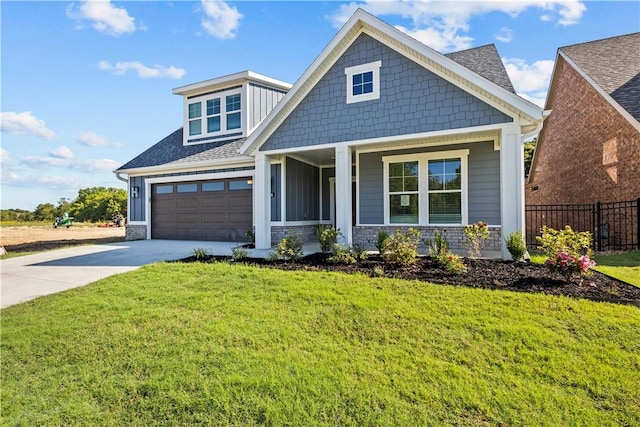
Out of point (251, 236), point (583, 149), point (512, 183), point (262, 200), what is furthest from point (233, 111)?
point (583, 149)

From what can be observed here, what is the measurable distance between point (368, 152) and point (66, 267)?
8.86m

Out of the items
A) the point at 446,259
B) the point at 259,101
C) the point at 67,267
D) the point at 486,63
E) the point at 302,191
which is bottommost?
the point at 67,267

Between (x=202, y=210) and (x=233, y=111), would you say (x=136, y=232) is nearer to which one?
→ (x=202, y=210)

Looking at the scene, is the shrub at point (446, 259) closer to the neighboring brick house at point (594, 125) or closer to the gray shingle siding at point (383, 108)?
the gray shingle siding at point (383, 108)

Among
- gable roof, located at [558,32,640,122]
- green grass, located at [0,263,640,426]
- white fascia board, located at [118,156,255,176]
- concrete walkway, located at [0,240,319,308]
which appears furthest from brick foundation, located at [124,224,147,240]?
gable roof, located at [558,32,640,122]

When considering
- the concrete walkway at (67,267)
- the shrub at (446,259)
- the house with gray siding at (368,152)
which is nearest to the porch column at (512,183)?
the house with gray siding at (368,152)

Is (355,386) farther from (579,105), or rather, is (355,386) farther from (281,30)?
(579,105)

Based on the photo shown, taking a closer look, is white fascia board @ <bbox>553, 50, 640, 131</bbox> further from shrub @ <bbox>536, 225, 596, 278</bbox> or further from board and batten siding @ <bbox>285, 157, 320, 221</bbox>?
board and batten siding @ <bbox>285, 157, 320, 221</bbox>

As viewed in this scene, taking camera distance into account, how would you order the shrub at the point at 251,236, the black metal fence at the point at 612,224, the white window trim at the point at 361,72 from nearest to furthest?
the white window trim at the point at 361,72 < the black metal fence at the point at 612,224 < the shrub at the point at 251,236

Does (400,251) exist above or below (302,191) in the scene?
below

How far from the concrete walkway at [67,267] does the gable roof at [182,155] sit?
3724 millimetres

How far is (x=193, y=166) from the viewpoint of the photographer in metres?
12.8

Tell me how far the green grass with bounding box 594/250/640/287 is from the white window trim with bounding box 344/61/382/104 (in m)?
6.44

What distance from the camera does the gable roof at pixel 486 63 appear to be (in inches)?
348
